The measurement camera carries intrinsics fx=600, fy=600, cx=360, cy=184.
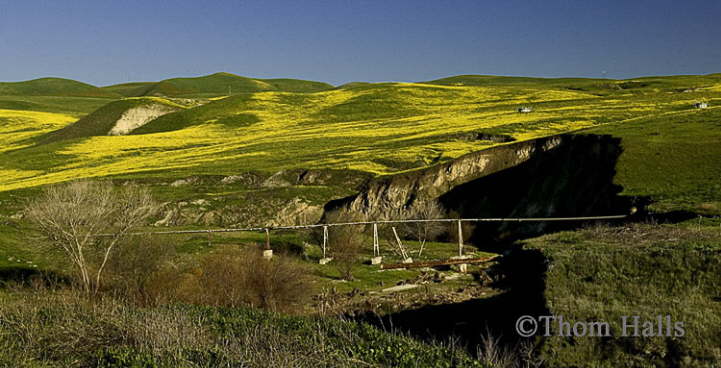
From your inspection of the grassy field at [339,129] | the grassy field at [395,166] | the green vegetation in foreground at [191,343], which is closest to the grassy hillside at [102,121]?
the grassy field at [395,166]

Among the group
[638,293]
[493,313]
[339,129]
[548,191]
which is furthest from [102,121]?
[638,293]

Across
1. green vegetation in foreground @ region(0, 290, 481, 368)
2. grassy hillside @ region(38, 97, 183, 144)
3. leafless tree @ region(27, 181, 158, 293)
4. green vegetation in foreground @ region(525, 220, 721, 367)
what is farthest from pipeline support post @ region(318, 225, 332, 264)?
grassy hillside @ region(38, 97, 183, 144)

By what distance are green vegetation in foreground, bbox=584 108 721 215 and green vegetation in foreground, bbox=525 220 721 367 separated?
11039mm

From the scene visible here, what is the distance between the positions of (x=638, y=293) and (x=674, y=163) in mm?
28124

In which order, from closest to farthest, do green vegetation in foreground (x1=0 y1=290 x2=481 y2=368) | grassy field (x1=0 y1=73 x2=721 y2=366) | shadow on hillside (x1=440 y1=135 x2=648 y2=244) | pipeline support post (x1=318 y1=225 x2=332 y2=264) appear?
1. green vegetation in foreground (x1=0 y1=290 x2=481 y2=368)
2. grassy field (x1=0 y1=73 x2=721 y2=366)
3. pipeline support post (x1=318 y1=225 x2=332 y2=264)
4. shadow on hillside (x1=440 y1=135 x2=648 y2=244)

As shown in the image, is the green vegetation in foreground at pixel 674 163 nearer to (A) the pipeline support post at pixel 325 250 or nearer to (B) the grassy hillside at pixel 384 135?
(B) the grassy hillside at pixel 384 135

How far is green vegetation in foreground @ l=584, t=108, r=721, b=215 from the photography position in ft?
109

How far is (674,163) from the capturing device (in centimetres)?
Result: 4197

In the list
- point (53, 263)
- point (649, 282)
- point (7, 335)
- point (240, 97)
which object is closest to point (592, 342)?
point (649, 282)

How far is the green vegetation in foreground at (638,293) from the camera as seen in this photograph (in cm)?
1545

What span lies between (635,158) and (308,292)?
2785 cm

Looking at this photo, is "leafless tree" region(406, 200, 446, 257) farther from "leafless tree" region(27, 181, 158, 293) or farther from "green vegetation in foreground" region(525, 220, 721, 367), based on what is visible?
"green vegetation in foreground" region(525, 220, 721, 367)

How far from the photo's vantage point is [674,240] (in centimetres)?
2098

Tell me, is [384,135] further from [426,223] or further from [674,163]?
[674,163]
